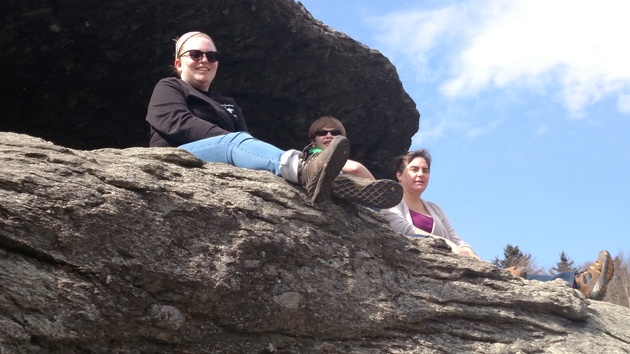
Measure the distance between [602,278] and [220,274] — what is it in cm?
394

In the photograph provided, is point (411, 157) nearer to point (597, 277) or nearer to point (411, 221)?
point (411, 221)

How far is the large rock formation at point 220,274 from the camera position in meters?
4.09

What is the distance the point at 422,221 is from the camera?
6.72 m

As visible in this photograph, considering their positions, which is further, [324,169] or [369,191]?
[369,191]

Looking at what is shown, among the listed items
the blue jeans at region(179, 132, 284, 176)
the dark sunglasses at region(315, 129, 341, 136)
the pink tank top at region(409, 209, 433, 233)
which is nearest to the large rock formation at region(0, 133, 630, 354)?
the blue jeans at region(179, 132, 284, 176)

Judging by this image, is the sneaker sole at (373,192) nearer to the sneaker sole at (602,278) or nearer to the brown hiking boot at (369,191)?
the brown hiking boot at (369,191)

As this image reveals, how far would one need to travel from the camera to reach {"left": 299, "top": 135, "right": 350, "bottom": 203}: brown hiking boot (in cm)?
468

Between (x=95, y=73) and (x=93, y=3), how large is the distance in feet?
2.46

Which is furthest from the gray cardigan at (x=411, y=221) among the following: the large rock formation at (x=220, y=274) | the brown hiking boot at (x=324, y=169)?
the brown hiking boot at (x=324, y=169)

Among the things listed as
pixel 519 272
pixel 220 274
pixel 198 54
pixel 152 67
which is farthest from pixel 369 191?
pixel 152 67

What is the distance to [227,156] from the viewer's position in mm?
5465

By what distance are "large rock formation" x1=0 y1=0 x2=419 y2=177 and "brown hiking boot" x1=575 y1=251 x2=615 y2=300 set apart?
3.01 m

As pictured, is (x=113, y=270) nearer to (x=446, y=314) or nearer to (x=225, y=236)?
(x=225, y=236)

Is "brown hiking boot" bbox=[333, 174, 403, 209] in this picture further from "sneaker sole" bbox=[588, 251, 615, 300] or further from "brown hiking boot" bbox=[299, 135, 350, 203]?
"sneaker sole" bbox=[588, 251, 615, 300]
